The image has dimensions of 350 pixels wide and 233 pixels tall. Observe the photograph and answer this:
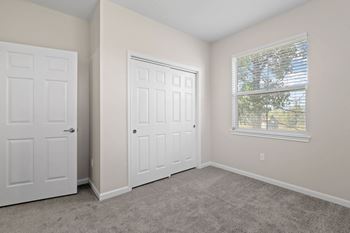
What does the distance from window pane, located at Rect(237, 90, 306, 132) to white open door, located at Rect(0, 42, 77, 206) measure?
297cm

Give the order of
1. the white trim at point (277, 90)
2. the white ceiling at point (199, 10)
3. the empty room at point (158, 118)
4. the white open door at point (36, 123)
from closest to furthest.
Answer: the empty room at point (158, 118) < the white open door at point (36, 123) < the white ceiling at point (199, 10) < the white trim at point (277, 90)

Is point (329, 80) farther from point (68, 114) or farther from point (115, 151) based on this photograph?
point (68, 114)

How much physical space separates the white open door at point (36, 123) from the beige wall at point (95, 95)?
0.26 metres

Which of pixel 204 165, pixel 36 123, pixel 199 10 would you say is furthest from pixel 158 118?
pixel 199 10

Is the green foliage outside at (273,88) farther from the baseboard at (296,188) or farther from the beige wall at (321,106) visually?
the baseboard at (296,188)

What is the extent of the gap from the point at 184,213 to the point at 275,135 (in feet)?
6.35

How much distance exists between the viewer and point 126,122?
2.55m

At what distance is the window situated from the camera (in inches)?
99.7

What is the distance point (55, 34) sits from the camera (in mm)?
2576

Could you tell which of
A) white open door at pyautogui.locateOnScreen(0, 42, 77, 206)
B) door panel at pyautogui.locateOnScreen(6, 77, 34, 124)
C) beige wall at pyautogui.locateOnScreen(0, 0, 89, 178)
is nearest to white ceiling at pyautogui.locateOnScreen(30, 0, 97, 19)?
beige wall at pyautogui.locateOnScreen(0, 0, 89, 178)

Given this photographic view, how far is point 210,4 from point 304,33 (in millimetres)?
1428

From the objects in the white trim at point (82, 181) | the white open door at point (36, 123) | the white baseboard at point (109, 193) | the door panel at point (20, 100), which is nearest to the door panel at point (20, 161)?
the white open door at point (36, 123)

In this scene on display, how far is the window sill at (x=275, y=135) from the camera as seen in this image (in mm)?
2465

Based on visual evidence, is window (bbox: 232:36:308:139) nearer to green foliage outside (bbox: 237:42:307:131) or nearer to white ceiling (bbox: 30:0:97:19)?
green foliage outside (bbox: 237:42:307:131)
